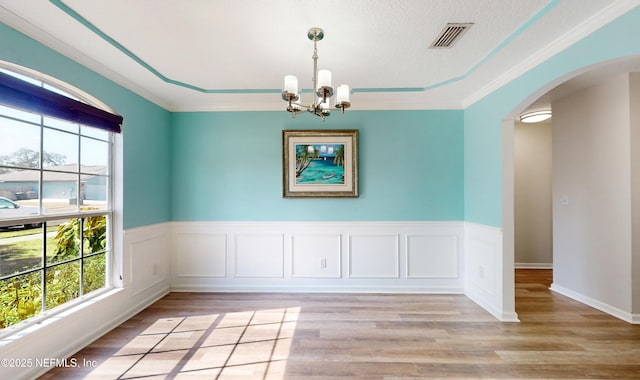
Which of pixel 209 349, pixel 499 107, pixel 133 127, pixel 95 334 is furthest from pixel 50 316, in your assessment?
pixel 499 107

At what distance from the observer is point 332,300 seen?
141 inches

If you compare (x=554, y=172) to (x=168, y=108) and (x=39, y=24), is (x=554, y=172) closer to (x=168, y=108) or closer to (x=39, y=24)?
(x=168, y=108)

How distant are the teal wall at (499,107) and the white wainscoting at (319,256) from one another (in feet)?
1.99

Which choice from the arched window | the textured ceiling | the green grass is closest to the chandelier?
the textured ceiling

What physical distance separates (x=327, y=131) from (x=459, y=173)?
6.21 feet

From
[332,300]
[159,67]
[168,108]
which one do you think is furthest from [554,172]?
[168,108]

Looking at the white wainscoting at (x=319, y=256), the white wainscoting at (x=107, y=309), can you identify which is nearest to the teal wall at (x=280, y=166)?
the white wainscoting at (x=319, y=256)

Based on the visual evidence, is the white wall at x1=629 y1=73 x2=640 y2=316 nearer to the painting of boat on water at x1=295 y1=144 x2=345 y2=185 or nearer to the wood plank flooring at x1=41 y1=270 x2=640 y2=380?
the wood plank flooring at x1=41 y1=270 x2=640 y2=380

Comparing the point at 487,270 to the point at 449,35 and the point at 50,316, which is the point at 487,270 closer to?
the point at 449,35

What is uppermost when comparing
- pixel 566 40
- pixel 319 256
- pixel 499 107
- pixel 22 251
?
pixel 566 40

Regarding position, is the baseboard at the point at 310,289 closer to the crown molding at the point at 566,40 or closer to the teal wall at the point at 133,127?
the teal wall at the point at 133,127

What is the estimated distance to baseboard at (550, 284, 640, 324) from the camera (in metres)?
2.93

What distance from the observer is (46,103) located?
83.5 inches

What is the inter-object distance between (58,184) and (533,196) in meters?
6.53
